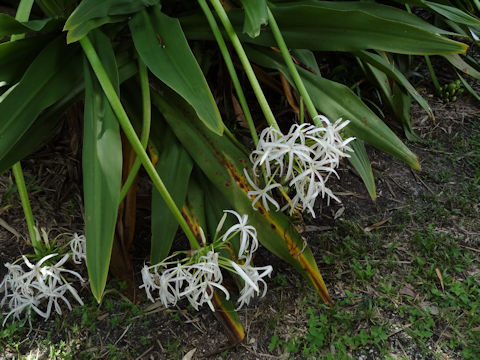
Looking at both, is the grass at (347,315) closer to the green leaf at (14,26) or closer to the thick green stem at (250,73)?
the thick green stem at (250,73)

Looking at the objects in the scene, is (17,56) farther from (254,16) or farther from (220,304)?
(220,304)

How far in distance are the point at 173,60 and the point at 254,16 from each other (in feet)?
0.71

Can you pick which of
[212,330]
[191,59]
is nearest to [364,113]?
[191,59]

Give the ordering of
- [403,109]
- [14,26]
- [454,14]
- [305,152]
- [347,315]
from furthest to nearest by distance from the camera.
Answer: [403,109], [454,14], [347,315], [14,26], [305,152]

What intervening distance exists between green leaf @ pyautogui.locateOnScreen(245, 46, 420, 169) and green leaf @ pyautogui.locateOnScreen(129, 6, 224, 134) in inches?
12.8

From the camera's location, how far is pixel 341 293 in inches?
55.1

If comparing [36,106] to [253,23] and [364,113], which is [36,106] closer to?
[253,23]

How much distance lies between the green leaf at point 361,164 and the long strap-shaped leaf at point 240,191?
25 centimetres

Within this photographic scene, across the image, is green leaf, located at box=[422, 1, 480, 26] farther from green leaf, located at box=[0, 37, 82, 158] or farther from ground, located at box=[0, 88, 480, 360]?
green leaf, located at box=[0, 37, 82, 158]

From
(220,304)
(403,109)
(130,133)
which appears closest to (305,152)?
(130,133)

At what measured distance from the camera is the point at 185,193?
127 cm

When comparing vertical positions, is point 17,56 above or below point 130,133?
above

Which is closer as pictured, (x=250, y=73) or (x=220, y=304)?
(x=250, y=73)

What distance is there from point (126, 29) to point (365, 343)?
1189 millimetres
